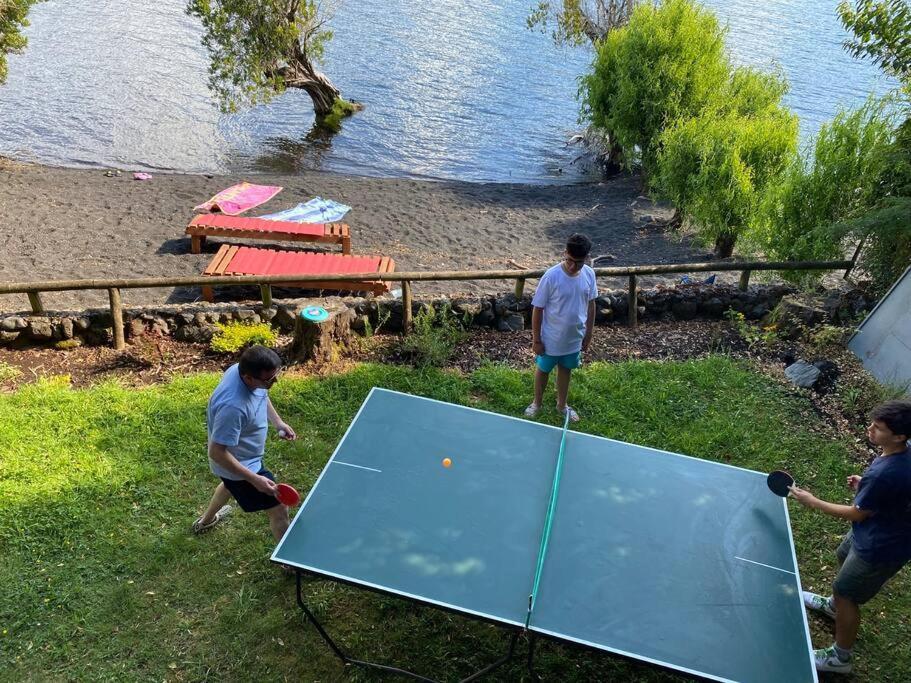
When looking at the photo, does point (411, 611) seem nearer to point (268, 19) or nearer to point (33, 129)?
point (268, 19)

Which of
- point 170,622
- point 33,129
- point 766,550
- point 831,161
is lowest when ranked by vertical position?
point 33,129

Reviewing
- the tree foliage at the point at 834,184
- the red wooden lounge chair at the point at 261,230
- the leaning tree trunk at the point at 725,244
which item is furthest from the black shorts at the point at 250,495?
the leaning tree trunk at the point at 725,244

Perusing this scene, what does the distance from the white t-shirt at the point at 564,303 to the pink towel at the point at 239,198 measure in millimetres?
9459

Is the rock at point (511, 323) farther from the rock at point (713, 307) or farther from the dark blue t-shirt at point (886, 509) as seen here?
the dark blue t-shirt at point (886, 509)

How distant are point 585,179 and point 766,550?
53.9 ft

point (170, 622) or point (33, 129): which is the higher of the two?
point (170, 622)

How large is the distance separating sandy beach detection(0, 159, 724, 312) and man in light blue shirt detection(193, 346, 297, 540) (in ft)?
19.9

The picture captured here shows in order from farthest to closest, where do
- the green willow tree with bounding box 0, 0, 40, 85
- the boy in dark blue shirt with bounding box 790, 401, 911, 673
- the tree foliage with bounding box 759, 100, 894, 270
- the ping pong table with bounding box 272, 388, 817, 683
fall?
the green willow tree with bounding box 0, 0, 40, 85, the tree foliage with bounding box 759, 100, 894, 270, the boy in dark blue shirt with bounding box 790, 401, 911, 673, the ping pong table with bounding box 272, 388, 817, 683

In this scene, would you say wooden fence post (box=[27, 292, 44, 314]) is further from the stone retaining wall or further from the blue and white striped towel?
the blue and white striped towel

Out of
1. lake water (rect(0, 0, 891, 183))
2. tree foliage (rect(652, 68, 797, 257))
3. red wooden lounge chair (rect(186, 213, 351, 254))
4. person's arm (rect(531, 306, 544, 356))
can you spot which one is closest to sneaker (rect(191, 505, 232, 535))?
person's arm (rect(531, 306, 544, 356))

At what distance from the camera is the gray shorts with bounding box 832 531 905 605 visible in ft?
12.4

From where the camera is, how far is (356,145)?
1994 centimetres

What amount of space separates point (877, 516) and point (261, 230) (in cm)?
1012

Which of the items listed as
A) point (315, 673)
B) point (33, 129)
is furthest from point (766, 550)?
point (33, 129)
